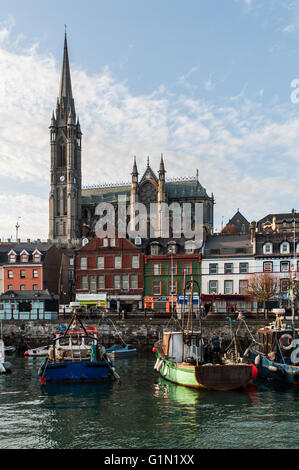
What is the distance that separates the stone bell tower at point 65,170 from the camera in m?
151

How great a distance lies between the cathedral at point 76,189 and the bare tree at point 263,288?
66930 mm

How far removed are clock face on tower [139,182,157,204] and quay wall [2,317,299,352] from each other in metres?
76.6

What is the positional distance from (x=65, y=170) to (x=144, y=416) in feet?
446

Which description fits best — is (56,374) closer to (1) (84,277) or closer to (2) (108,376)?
(2) (108,376)

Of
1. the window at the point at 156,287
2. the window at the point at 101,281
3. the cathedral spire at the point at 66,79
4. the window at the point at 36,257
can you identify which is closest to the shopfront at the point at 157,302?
the window at the point at 156,287

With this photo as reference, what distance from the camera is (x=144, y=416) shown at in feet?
86.3

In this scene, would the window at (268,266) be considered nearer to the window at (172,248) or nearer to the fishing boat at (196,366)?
the window at (172,248)

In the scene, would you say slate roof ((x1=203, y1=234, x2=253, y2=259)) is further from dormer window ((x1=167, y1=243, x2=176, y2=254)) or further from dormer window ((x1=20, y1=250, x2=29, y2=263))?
dormer window ((x1=20, y1=250, x2=29, y2=263))

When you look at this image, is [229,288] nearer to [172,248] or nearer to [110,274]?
[172,248]

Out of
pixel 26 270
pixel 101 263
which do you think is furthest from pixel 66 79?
pixel 101 263

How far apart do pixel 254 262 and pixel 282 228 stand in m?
56.7

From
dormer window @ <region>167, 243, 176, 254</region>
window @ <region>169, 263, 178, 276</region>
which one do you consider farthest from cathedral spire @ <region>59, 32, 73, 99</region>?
window @ <region>169, 263, 178, 276</region>

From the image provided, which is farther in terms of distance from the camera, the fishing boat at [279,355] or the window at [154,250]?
the window at [154,250]

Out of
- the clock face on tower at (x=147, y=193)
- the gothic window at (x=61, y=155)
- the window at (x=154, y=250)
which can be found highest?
the gothic window at (x=61, y=155)
